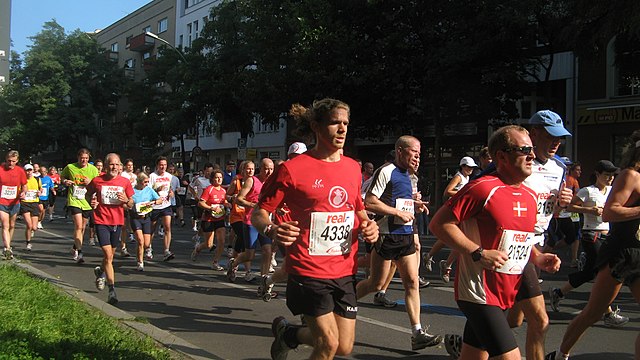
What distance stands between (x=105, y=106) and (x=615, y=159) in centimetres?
4350

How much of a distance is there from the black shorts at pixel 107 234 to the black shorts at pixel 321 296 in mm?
4656

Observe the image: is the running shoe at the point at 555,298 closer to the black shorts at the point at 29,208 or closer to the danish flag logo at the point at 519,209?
the danish flag logo at the point at 519,209

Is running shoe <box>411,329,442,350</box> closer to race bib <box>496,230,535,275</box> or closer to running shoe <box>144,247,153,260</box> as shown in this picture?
race bib <box>496,230,535,275</box>

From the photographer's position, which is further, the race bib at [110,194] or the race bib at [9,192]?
the race bib at [9,192]

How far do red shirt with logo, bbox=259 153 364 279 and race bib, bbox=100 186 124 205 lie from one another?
4.68m

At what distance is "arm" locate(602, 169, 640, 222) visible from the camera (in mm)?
4547

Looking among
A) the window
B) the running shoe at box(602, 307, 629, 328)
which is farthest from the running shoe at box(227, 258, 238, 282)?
the window

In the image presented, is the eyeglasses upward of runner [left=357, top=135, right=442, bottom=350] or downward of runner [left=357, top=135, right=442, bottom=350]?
upward

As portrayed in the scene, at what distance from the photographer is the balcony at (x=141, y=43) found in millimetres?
56231

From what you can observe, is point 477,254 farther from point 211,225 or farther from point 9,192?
point 9,192

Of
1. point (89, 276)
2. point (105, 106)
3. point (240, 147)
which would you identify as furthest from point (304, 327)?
point (105, 106)

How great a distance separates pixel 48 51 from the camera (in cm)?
5228

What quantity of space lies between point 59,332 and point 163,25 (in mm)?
53827

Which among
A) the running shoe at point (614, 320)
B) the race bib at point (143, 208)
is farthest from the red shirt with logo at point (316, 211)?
the race bib at point (143, 208)
